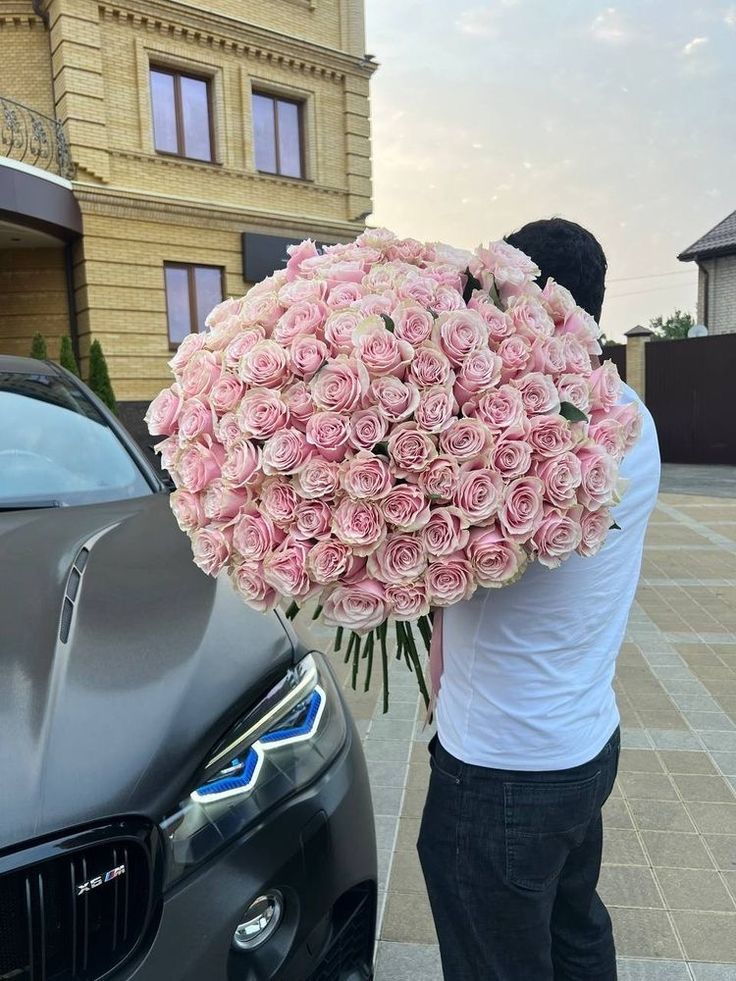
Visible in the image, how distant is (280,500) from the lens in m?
1.08

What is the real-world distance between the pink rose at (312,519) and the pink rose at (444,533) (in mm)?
135

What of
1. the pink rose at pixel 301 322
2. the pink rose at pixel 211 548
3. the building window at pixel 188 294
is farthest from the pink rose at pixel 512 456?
the building window at pixel 188 294

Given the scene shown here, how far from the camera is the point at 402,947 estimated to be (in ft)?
7.26

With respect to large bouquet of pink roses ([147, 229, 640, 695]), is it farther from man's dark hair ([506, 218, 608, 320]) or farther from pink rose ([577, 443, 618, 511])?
man's dark hair ([506, 218, 608, 320])

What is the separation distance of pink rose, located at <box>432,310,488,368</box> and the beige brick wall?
13.5 meters

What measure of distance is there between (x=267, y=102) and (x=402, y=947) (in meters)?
15.5

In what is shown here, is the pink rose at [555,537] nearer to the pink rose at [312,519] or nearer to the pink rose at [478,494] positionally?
the pink rose at [478,494]

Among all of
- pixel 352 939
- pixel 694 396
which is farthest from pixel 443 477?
pixel 694 396

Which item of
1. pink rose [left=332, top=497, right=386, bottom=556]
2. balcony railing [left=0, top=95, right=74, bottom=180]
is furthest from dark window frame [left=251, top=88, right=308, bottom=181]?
pink rose [left=332, top=497, right=386, bottom=556]

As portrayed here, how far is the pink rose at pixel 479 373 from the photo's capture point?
1068mm

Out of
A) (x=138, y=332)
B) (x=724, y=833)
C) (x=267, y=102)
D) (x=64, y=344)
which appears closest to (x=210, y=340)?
(x=724, y=833)

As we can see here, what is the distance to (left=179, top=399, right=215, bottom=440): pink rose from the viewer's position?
3.82ft

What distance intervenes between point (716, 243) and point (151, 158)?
49.9 ft

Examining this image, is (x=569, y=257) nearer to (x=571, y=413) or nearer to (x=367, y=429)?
(x=571, y=413)
